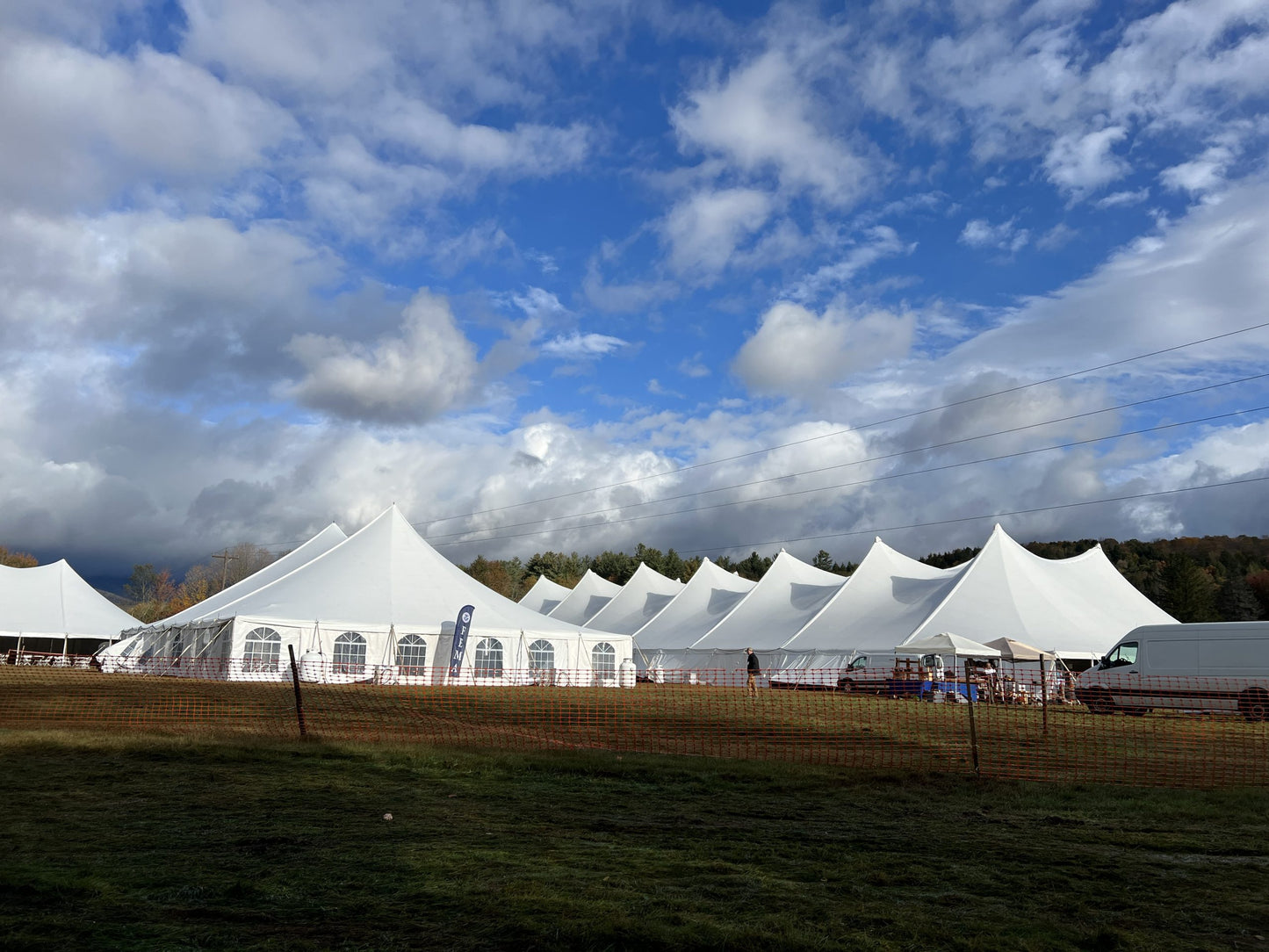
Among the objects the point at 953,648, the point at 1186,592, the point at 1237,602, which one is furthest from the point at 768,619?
the point at 1237,602

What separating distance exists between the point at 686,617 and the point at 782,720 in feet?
88.3

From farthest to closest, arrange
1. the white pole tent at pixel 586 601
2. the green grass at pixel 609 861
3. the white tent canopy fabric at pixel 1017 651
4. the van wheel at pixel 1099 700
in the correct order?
1. the white pole tent at pixel 586 601
2. the white tent canopy fabric at pixel 1017 651
3. the van wheel at pixel 1099 700
4. the green grass at pixel 609 861

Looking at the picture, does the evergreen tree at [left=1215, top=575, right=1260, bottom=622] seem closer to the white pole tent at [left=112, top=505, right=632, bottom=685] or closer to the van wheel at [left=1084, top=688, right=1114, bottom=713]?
the van wheel at [left=1084, top=688, right=1114, bottom=713]

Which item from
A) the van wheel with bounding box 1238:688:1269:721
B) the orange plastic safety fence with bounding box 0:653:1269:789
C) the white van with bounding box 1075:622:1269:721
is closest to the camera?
the orange plastic safety fence with bounding box 0:653:1269:789

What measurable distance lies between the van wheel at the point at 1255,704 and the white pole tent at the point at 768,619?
16441 millimetres

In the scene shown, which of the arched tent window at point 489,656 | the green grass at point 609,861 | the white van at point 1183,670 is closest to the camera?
the green grass at point 609,861

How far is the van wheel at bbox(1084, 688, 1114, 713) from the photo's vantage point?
21.5m

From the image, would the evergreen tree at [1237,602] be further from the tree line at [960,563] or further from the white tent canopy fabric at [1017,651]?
the white tent canopy fabric at [1017,651]

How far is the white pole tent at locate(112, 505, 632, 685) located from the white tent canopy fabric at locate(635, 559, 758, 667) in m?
6.17

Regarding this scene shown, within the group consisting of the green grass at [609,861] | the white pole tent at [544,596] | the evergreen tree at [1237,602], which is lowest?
the green grass at [609,861]

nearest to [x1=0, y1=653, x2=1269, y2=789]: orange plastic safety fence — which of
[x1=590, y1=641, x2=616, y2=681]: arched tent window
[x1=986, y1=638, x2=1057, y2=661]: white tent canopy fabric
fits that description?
[x1=986, y1=638, x2=1057, y2=661]: white tent canopy fabric

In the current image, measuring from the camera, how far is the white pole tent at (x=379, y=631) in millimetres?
28984

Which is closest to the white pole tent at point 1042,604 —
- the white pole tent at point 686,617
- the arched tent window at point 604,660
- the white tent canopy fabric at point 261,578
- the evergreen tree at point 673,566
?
the arched tent window at point 604,660

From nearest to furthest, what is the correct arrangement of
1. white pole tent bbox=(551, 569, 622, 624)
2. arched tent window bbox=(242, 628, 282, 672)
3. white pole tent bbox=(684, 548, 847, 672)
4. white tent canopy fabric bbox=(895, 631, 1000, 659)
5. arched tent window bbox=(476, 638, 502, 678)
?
white tent canopy fabric bbox=(895, 631, 1000, 659)
arched tent window bbox=(242, 628, 282, 672)
arched tent window bbox=(476, 638, 502, 678)
white pole tent bbox=(684, 548, 847, 672)
white pole tent bbox=(551, 569, 622, 624)
